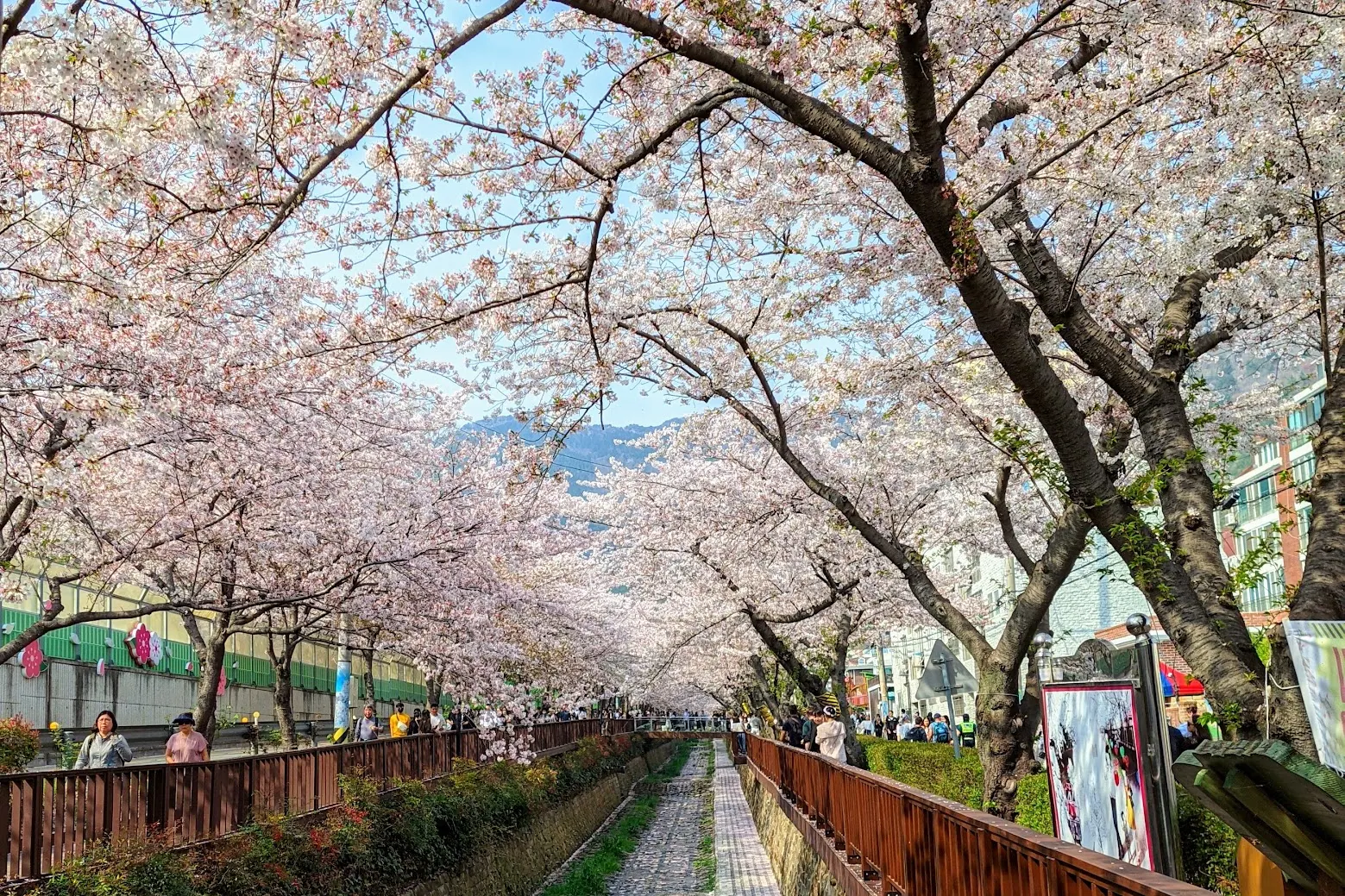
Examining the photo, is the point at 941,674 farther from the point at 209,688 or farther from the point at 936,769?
Result: the point at 209,688

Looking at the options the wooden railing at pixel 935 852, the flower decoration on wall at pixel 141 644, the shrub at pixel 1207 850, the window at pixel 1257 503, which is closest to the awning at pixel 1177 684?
the window at pixel 1257 503

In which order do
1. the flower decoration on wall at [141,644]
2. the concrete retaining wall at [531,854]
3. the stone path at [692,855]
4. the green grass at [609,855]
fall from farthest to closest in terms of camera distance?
the flower decoration on wall at [141,644], the green grass at [609,855], the stone path at [692,855], the concrete retaining wall at [531,854]

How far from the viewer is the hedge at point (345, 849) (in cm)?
773

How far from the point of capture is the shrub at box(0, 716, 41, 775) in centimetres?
1348

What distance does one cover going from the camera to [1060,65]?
994 centimetres

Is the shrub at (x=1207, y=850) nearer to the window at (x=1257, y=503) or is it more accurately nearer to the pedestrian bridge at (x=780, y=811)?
the pedestrian bridge at (x=780, y=811)

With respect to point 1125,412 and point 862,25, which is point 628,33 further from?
point 1125,412

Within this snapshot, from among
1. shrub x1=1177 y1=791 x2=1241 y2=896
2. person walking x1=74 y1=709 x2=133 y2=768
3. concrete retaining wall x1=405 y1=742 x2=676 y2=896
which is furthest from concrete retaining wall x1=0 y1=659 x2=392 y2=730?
shrub x1=1177 y1=791 x2=1241 y2=896

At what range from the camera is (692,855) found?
2561 cm

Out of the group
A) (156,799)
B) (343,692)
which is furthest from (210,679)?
(343,692)

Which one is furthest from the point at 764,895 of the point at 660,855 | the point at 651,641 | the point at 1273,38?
the point at 651,641

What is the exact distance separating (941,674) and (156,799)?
1139 cm

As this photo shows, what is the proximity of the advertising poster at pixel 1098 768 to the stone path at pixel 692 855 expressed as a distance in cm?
1004

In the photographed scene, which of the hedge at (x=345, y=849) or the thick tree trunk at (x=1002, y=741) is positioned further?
the thick tree trunk at (x=1002, y=741)
